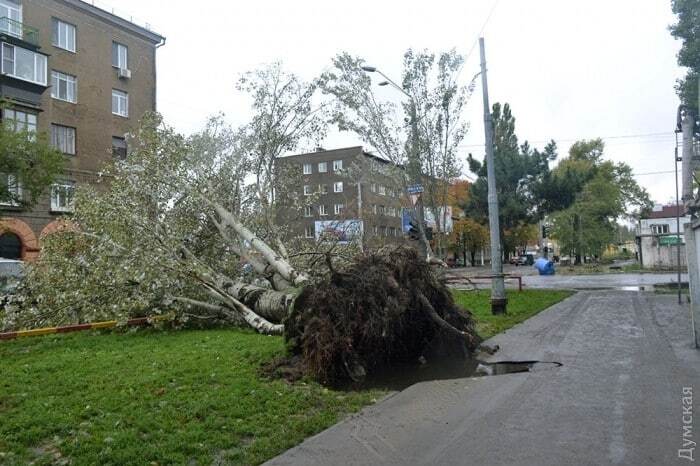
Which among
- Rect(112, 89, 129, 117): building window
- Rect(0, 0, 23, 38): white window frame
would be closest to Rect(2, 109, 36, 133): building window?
Rect(0, 0, 23, 38): white window frame

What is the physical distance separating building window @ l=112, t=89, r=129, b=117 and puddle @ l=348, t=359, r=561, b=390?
1144 inches

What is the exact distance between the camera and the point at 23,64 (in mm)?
26094

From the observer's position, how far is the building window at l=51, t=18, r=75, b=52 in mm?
28609

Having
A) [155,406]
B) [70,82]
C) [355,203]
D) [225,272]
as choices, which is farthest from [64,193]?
[70,82]

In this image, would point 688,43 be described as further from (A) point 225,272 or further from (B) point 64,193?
(B) point 64,193

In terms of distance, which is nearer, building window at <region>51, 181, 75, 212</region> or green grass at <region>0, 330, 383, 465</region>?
green grass at <region>0, 330, 383, 465</region>

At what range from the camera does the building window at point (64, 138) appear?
2824cm

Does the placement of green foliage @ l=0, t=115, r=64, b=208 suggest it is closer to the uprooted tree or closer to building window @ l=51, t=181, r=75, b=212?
building window @ l=51, t=181, r=75, b=212

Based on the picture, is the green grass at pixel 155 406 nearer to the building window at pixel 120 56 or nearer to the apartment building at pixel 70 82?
the apartment building at pixel 70 82

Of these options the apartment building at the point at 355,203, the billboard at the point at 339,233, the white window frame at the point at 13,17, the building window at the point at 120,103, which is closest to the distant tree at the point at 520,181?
the apartment building at the point at 355,203

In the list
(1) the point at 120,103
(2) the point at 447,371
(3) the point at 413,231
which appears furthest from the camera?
(1) the point at 120,103

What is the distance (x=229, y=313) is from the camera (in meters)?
11.4

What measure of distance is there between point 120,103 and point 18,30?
6.75 m

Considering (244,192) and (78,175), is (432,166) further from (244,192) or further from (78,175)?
(78,175)
